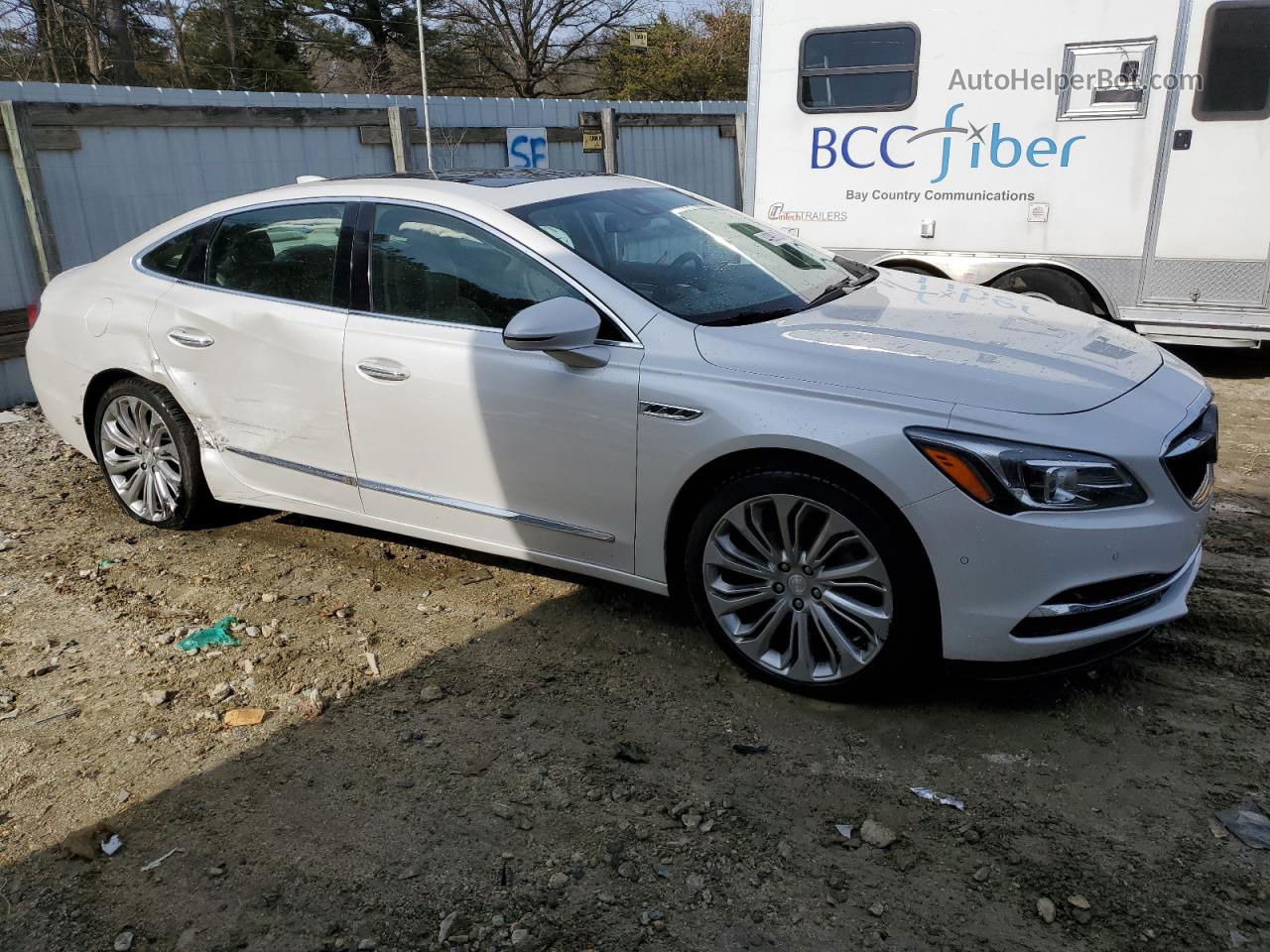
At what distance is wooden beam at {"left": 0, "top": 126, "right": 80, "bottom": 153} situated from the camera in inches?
293

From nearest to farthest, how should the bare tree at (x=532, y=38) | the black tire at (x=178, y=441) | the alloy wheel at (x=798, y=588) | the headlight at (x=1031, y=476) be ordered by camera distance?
the headlight at (x=1031, y=476) < the alloy wheel at (x=798, y=588) < the black tire at (x=178, y=441) < the bare tree at (x=532, y=38)

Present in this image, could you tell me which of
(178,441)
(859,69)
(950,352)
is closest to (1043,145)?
(859,69)

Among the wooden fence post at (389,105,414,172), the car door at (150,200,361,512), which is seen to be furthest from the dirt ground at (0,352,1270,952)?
the wooden fence post at (389,105,414,172)

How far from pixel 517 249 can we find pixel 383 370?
0.72 m

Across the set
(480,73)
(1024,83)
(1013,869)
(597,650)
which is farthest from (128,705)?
(480,73)

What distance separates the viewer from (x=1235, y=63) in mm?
6559

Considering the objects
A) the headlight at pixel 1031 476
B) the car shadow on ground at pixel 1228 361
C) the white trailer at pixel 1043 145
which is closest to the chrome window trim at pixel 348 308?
the headlight at pixel 1031 476

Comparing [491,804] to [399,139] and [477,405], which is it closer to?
[477,405]

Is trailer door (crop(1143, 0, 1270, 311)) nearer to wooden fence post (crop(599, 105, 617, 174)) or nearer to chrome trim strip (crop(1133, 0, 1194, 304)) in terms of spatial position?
chrome trim strip (crop(1133, 0, 1194, 304))

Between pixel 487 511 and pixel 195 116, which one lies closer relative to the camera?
pixel 487 511

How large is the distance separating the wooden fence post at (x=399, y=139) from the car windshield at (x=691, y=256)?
616 centimetres

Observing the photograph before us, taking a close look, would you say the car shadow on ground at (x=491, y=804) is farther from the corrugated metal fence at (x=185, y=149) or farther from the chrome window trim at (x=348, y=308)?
the corrugated metal fence at (x=185, y=149)

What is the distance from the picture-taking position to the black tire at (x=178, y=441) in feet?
15.4

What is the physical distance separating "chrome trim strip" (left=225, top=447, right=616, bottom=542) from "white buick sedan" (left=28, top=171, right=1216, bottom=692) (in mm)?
15
